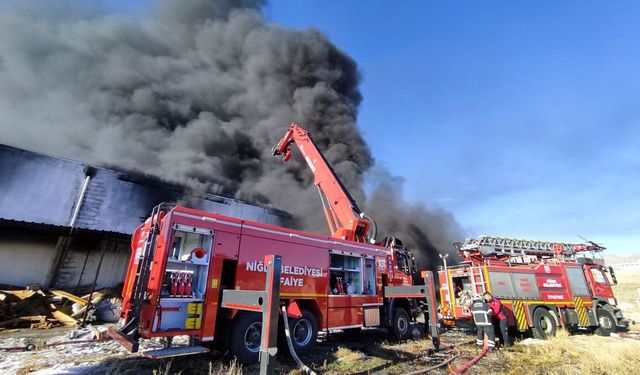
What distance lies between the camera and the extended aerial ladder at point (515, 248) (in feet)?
37.3

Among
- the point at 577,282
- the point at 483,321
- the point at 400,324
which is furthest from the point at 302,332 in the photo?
the point at 577,282

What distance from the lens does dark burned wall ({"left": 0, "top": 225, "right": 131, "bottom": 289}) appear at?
11.6m

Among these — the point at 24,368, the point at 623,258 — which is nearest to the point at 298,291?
the point at 24,368

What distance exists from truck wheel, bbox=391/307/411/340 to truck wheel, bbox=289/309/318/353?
2.66m

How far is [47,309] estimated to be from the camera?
9.77 metres

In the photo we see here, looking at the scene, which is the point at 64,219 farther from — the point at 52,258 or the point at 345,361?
the point at 345,361

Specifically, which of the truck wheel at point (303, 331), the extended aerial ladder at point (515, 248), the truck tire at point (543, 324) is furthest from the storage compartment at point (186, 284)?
the extended aerial ladder at point (515, 248)

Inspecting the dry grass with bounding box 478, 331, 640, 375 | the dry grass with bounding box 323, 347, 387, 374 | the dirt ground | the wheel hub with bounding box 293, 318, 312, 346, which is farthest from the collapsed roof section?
the dry grass with bounding box 478, 331, 640, 375

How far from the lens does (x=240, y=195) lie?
20641 millimetres

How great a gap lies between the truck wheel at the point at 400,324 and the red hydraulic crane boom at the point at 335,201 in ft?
6.68

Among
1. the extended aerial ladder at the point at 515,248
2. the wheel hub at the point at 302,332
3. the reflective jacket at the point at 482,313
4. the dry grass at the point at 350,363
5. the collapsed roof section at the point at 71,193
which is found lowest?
the dry grass at the point at 350,363

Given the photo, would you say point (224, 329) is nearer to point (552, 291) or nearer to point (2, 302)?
point (2, 302)

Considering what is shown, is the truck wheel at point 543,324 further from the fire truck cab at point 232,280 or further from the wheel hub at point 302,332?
the wheel hub at point 302,332

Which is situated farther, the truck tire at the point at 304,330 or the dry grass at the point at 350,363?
the truck tire at the point at 304,330
